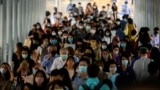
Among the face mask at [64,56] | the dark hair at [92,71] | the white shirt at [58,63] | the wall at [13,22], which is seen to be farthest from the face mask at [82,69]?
the wall at [13,22]

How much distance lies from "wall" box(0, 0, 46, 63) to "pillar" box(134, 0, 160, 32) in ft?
20.1

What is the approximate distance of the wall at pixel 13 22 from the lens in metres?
14.2

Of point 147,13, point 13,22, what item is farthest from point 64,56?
point 147,13

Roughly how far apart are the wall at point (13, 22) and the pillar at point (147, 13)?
613 cm

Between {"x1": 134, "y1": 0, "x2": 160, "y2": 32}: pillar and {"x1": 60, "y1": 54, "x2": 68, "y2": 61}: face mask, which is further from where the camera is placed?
{"x1": 134, "y1": 0, "x2": 160, "y2": 32}: pillar

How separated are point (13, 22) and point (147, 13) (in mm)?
9834

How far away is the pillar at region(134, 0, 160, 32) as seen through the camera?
2266cm

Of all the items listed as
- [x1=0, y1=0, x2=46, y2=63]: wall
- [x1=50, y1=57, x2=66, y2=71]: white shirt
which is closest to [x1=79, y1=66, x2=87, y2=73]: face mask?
[x1=50, y1=57, x2=66, y2=71]: white shirt

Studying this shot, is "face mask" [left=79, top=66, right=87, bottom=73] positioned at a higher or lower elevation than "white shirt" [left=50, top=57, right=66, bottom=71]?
higher

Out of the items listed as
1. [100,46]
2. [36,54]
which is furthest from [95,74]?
[100,46]

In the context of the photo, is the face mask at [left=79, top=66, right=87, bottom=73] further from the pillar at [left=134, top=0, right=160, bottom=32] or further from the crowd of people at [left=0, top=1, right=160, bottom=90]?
the pillar at [left=134, top=0, right=160, bottom=32]

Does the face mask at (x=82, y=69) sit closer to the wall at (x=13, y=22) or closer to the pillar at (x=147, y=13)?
the wall at (x=13, y=22)

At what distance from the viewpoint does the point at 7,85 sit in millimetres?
8891

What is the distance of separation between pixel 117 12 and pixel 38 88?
862 inches
